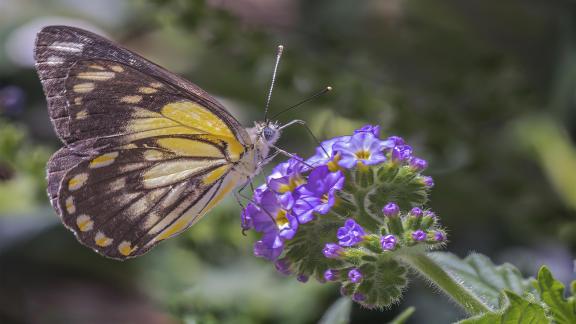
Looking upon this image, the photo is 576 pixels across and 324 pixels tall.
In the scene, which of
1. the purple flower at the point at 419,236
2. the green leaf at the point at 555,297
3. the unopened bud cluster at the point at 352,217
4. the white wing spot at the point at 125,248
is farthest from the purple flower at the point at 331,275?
the white wing spot at the point at 125,248

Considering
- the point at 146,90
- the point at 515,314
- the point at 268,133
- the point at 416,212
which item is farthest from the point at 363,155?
the point at 146,90

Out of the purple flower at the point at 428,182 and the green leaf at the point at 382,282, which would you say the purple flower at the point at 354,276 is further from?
the purple flower at the point at 428,182

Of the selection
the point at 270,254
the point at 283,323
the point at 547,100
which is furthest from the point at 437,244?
the point at 547,100

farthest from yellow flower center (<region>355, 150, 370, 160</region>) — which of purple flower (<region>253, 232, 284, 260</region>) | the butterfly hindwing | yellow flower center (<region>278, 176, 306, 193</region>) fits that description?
the butterfly hindwing

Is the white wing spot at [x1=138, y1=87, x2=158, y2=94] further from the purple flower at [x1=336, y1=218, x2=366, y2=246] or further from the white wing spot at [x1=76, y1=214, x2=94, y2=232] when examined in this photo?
the purple flower at [x1=336, y1=218, x2=366, y2=246]

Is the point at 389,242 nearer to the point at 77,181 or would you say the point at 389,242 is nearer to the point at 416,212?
the point at 416,212
